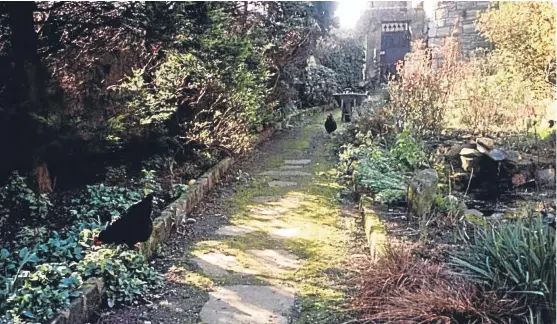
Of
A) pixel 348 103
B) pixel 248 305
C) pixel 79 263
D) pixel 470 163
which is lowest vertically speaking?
pixel 248 305

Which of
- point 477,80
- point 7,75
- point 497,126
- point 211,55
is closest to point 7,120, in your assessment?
point 7,75

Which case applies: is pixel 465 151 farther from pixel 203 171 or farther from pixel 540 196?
pixel 203 171

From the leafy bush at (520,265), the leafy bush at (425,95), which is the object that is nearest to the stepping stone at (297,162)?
the leafy bush at (425,95)

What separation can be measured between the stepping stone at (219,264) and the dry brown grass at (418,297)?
824 millimetres

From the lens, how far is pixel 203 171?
5242 millimetres

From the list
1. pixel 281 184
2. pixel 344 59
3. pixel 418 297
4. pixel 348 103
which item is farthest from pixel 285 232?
pixel 344 59

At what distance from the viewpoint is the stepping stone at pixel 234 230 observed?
3779 millimetres

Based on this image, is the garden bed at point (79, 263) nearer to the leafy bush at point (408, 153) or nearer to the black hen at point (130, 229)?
the black hen at point (130, 229)

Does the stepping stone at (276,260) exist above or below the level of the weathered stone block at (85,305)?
below

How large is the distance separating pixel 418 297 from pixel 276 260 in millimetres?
1275

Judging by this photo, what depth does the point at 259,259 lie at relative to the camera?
3.25 meters

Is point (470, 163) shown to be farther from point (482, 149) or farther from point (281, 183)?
point (281, 183)

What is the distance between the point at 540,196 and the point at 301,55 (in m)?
5.73

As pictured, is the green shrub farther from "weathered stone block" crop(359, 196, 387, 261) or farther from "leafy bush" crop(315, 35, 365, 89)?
"leafy bush" crop(315, 35, 365, 89)
